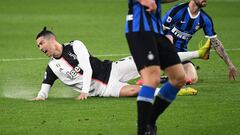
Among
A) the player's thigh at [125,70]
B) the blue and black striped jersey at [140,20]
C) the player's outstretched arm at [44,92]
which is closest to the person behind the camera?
the blue and black striped jersey at [140,20]

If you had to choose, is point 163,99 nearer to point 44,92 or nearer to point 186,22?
point 44,92

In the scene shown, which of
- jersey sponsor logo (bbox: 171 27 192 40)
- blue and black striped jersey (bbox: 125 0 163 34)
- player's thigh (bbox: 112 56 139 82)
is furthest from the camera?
jersey sponsor logo (bbox: 171 27 192 40)

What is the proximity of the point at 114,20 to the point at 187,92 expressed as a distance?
11.9m

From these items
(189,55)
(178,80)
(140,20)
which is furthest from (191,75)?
(140,20)

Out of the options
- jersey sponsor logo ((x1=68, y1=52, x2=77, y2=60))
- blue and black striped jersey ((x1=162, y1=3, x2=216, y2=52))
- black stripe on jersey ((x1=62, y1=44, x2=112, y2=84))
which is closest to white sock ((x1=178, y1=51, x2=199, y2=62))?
blue and black striped jersey ((x1=162, y1=3, x2=216, y2=52))

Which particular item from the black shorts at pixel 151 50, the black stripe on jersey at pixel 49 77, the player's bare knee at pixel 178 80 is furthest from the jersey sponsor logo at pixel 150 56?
the black stripe on jersey at pixel 49 77

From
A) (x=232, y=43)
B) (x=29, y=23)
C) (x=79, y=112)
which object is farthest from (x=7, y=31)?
(x=79, y=112)

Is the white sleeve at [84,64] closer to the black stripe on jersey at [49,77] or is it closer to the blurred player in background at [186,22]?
the black stripe on jersey at [49,77]

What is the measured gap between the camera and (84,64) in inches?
460

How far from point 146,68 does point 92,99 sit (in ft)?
10.9

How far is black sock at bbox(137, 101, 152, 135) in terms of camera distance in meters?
8.55

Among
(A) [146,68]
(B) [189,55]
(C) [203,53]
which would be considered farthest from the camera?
(B) [189,55]

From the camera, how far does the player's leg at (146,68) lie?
848cm

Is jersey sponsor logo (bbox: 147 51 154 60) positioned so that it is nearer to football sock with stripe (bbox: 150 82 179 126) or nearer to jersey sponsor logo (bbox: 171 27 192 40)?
football sock with stripe (bbox: 150 82 179 126)
